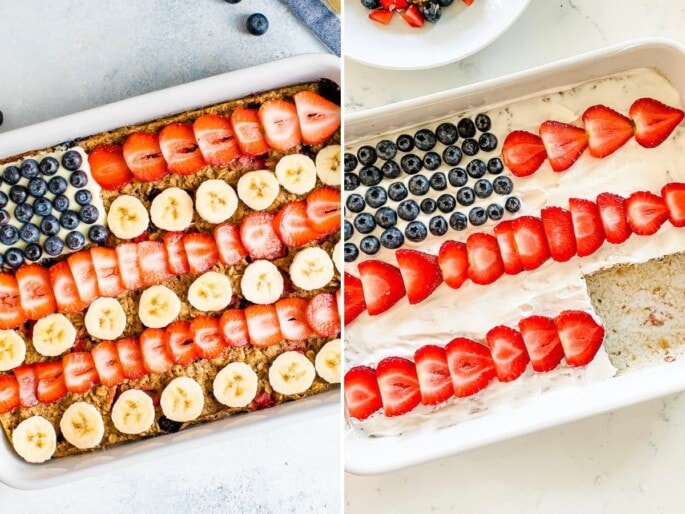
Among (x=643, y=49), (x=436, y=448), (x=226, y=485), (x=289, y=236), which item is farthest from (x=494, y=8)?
(x=226, y=485)

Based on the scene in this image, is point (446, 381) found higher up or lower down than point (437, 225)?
lower down

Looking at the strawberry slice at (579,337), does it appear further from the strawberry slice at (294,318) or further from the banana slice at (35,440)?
the banana slice at (35,440)

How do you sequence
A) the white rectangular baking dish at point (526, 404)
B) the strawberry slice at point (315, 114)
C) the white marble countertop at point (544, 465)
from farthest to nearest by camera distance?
the strawberry slice at point (315, 114)
the white marble countertop at point (544, 465)
the white rectangular baking dish at point (526, 404)

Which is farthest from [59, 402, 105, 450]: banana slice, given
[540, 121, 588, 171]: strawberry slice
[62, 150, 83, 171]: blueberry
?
[540, 121, 588, 171]: strawberry slice

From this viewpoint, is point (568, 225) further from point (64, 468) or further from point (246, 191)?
point (64, 468)

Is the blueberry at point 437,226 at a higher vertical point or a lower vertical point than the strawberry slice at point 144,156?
lower

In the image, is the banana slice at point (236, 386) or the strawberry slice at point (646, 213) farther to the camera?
the banana slice at point (236, 386)

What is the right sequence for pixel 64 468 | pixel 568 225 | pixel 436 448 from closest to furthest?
pixel 436 448, pixel 568 225, pixel 64 468

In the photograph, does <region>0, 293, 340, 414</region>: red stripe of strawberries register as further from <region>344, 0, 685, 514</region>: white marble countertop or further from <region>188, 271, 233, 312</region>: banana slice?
<region>344, 0, 685, 514</region>: white marble countertop

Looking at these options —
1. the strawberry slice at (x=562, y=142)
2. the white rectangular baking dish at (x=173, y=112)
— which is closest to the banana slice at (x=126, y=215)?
the white rectangular baking dish at (x=173, y=112)
